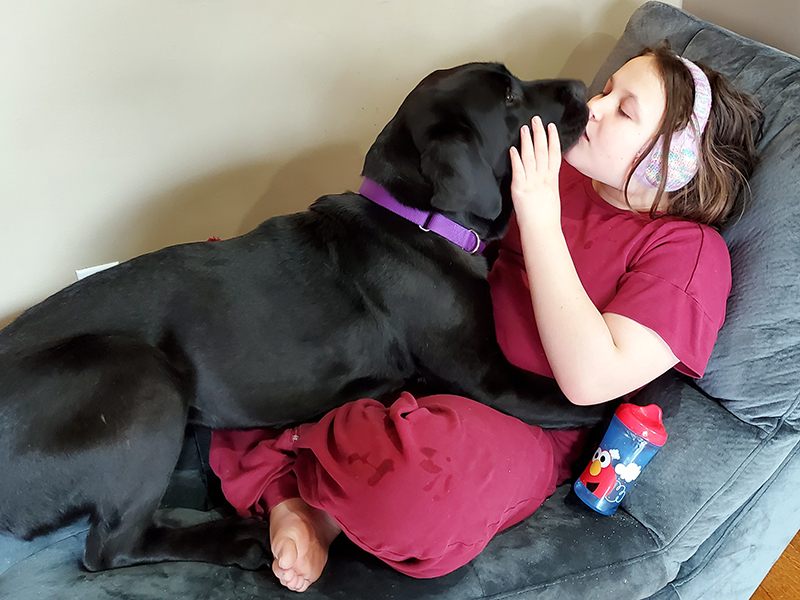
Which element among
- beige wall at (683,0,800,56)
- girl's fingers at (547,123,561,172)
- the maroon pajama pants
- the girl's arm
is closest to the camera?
the maroon pajama pants

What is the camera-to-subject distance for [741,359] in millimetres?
1111

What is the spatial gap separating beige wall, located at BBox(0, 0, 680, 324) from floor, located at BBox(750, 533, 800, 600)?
56.1 inches

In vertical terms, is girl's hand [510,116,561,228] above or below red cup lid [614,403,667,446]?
above

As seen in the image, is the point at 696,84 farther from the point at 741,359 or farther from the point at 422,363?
the point at 422,363

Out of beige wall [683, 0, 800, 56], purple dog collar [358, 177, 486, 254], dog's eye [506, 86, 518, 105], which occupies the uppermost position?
beige wall [683, 0, 800, 56]

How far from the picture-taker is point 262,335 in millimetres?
1135

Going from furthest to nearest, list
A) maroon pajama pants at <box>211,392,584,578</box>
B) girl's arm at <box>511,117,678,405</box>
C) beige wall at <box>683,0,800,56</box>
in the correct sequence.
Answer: beige wall at <box>683,0,800,56</box>
girl's arm at <box>511,117,678,405</box>
maroon pajama pants at <box>211,392,584,578</box>

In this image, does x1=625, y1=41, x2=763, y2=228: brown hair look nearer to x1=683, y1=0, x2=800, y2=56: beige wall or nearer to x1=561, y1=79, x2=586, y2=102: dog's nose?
x1=561, y1=79, x2=586, y2=102: dog's nose

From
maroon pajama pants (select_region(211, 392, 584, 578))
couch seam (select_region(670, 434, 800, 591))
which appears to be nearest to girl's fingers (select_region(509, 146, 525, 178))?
maroon pajama pants (select_region(211, 392, 584, 578))

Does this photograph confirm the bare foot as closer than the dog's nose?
Yes

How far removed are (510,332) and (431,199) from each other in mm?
318

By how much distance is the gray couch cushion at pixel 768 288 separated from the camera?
1.08 metres

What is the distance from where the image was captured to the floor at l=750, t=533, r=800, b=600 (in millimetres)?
1388

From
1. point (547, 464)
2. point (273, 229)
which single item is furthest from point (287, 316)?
point (547, 464)
